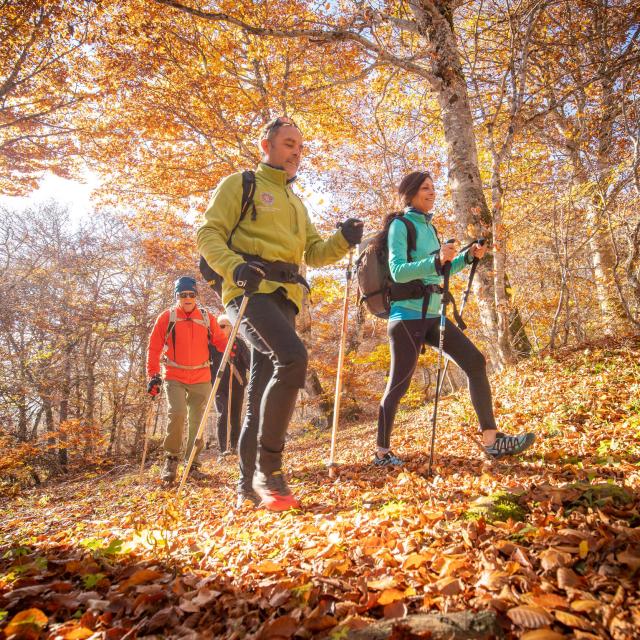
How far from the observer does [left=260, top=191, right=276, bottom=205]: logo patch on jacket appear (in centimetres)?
333

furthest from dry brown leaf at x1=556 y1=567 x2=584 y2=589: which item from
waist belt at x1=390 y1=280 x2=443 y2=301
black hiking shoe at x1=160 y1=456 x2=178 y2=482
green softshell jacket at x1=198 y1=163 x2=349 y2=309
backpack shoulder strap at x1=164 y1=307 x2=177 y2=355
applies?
backpack shoulder strap at x1=164 y1=307 x2=177 y2=355

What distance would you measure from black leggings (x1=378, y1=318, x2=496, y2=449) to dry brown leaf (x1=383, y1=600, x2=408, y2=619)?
238 centimetres

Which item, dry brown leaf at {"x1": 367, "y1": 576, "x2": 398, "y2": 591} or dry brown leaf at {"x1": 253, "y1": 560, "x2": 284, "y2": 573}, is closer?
dry brown leaf at {"x1": 367, "y1": 576, "x2": 398, "y2": 591}

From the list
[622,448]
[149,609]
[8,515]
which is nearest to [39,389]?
[8,515]

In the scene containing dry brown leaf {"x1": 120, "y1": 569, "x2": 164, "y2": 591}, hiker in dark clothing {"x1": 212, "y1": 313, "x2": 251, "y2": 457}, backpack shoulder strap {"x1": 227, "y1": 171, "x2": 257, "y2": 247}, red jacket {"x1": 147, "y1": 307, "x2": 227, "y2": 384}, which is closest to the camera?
dry brown leaf {"x1": 120, "y1": 569, "x2": 164, "y2": 591}

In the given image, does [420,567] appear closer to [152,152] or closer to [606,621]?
Answer: [606,621]

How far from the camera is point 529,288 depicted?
796 cm

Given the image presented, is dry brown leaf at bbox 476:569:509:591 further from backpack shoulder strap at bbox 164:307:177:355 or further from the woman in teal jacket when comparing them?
backpack shoulder strap at bbox 164:307:177:355

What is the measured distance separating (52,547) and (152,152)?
1203cm

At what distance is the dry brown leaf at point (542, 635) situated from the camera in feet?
3.95

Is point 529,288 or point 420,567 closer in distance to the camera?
point 420,567

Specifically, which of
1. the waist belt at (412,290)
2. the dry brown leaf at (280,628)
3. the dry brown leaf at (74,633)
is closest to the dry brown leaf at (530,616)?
the dry brown leaf at (280,628)

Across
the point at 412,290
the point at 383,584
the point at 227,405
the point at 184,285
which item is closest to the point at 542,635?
the point at 383,584

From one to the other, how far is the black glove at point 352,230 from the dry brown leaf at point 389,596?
275 cm
